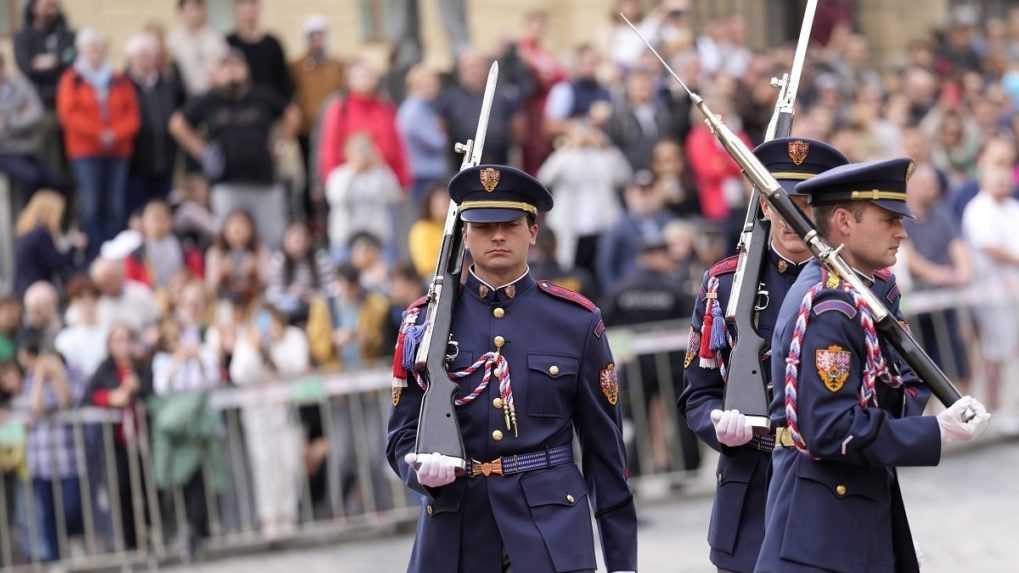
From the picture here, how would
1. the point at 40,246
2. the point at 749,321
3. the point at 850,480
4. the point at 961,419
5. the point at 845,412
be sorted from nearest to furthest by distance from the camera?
the point at 961,419, the point at 845,412, the point at 850,480, the point at 749,321, the point at 40,246

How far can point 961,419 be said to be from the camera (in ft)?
17.4

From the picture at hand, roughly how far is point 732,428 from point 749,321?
0.41m

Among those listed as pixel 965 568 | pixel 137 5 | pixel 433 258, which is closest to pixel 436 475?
pixel 965 568

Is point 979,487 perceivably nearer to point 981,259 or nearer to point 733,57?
point 981,259

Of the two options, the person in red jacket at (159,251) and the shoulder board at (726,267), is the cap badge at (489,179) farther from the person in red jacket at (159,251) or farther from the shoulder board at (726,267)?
the person in red jacket at (159,251)

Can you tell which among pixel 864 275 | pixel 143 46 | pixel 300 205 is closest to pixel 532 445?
pixel 864 275

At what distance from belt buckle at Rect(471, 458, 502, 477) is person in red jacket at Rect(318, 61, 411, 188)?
9.18 meters

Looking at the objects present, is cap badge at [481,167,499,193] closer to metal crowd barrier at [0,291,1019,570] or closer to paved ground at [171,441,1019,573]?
paved ground at [171,441,1019,573]

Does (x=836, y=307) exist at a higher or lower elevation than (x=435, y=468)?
higher

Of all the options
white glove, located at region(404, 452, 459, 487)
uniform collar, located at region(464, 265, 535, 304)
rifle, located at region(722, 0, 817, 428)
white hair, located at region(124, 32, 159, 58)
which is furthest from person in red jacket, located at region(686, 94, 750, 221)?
white glove, located at region(404, 452, 459, 487)

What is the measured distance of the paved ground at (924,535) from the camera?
1052 cm

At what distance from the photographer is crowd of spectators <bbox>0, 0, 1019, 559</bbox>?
12148 mm

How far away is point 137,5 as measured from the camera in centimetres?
1859

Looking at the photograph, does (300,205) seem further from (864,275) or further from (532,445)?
(864,275)
